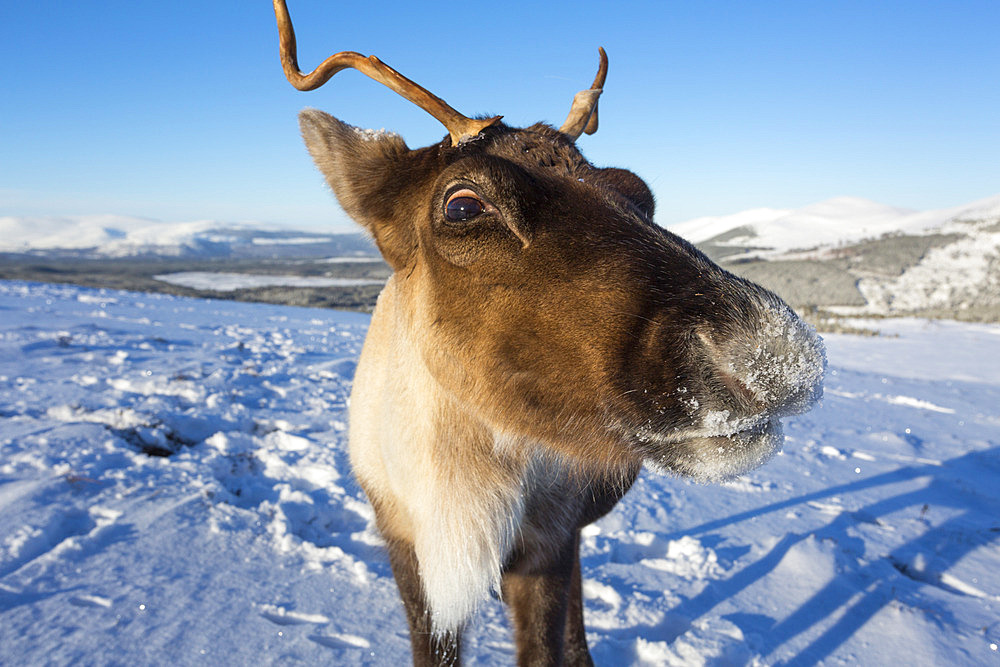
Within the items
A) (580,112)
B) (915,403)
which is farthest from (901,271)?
(580,112)

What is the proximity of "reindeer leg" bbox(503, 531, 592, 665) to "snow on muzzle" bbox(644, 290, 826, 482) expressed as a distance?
4.58 ft

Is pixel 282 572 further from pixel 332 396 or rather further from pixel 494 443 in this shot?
pixel 332 396

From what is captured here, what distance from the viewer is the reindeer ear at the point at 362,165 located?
210 cm

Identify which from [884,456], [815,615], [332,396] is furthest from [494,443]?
[884,456]

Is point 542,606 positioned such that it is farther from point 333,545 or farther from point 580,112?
point 580,112

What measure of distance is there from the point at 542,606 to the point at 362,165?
2272 millimetres

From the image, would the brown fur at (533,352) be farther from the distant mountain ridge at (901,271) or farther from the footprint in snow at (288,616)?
the distant mountain ridge at (901,271)

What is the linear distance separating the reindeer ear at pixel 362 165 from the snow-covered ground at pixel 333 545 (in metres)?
2.31

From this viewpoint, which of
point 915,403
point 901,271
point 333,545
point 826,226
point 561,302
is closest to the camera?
point 561,302

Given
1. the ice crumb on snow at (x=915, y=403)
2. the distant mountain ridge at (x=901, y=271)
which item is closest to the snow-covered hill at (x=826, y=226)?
the distant mountain ridge at (x=901, y=271)

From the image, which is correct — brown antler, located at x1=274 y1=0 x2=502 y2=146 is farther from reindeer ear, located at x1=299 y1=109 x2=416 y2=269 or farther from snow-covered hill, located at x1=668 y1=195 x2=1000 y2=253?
snow-covered hill, located at x1=668 y1=195 x2=1000 y2=253

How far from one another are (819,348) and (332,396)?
22.8ft

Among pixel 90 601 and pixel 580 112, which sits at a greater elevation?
pixel 580 112

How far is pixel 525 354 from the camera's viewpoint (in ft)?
5.67
